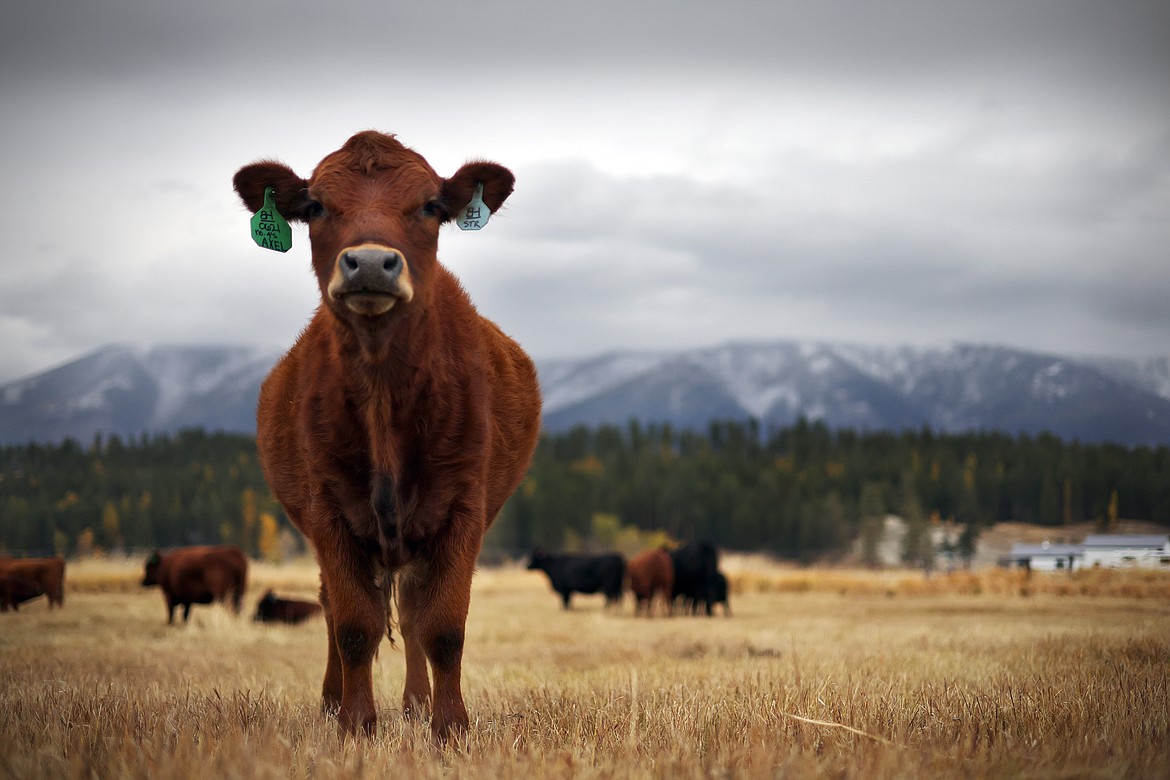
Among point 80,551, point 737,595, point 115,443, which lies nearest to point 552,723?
point 737,595

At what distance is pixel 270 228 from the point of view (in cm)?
639

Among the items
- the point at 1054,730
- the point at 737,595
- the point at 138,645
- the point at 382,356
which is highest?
the point at 382,356

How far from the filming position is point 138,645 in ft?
43.0

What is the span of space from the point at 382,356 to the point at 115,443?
93485mm

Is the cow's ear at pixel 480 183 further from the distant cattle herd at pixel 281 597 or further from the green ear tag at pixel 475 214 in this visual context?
the distant cattle herd at pixel 281 597

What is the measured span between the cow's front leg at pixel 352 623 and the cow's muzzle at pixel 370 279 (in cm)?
163

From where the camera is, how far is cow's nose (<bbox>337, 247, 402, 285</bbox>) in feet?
16.1

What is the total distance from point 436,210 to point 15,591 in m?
16.2

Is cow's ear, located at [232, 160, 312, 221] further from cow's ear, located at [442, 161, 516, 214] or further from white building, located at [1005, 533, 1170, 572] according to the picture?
white building, located at [1005, 533, 1170, 572]

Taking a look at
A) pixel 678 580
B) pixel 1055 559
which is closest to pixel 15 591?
pixel 678 580

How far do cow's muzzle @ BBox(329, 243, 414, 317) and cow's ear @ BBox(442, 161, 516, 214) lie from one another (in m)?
1.20

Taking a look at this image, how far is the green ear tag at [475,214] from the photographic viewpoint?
6.36 meters

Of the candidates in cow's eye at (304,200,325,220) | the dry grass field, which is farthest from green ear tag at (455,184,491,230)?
the dry grass field

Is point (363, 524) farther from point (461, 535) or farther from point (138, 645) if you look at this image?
point (138, 645)
